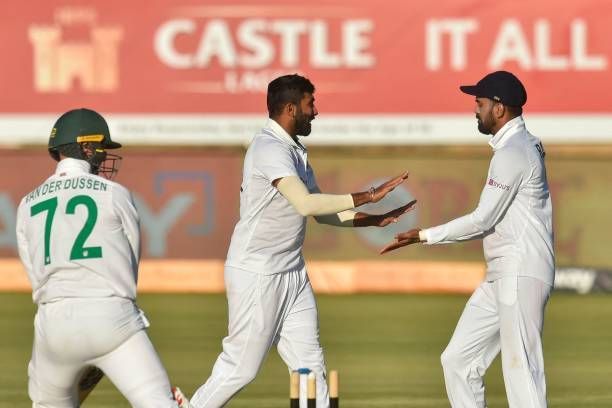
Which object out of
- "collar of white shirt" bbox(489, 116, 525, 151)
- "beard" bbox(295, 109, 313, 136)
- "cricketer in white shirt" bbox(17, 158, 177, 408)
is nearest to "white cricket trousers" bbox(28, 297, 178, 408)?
"cricketer in white shirt" bbox(17, 158, 177, 408)

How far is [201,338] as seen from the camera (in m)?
18.8

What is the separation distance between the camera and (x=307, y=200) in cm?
952

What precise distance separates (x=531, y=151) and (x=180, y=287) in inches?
654

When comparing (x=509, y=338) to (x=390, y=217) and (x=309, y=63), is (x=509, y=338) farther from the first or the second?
(x=309, y=63)

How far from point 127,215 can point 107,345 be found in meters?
0.65

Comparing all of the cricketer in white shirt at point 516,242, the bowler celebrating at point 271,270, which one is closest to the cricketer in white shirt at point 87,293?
the bowler celebrating at point 271,270

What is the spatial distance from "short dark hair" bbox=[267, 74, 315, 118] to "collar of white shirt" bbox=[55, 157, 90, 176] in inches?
70.4

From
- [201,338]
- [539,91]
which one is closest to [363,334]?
[201,338]

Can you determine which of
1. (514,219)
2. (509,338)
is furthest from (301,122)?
(509,338)

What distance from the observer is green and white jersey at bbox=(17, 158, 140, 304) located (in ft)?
26.3

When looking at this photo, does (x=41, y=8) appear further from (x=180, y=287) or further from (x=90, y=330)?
(x=90, y=330)

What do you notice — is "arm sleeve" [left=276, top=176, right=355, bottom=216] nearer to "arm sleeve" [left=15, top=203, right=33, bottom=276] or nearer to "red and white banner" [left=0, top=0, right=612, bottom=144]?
"arm sleeve" [left=15, top=203, right=33, bottom=276]

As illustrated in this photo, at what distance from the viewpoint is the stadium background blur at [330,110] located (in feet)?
85.3

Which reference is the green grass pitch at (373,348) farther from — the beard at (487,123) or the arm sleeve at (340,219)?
the beard at (487,123)
